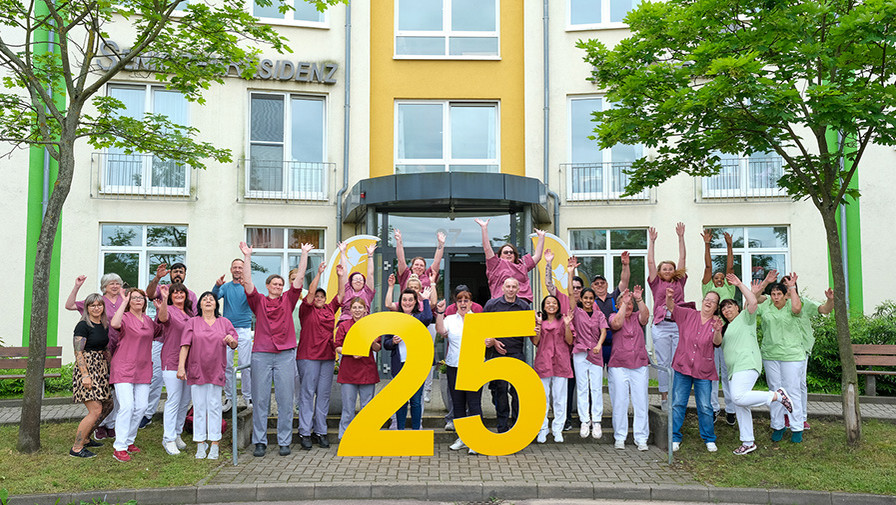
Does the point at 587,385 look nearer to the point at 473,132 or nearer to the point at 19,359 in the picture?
the point at 473,132

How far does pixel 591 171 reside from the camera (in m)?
14.9

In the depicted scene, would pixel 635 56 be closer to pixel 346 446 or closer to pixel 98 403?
pixel 346 446

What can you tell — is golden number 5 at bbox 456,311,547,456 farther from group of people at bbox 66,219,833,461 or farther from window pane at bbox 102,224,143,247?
window pane at bbox 102,224,143,247

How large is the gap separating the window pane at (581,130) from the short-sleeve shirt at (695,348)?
26.3ft

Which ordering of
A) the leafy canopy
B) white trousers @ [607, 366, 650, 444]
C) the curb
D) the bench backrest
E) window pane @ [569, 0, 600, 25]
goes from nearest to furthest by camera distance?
the curb < the leafy canopy < white trousers @ [607, 366, 650, 444] < the bench backrest < window pane @ [569, 0, 600, 25]

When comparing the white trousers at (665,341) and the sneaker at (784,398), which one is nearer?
the sneaker at (784,398)

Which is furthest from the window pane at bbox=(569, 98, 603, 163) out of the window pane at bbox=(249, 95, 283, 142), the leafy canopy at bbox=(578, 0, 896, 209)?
the leafy canopy at bbox=(578, 0, 896, 209)

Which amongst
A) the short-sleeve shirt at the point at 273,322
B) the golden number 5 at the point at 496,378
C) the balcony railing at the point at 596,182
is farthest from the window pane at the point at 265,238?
the golden number 5 at the point at 496,378

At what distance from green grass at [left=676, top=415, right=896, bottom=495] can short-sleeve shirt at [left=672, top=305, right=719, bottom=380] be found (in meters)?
0.86

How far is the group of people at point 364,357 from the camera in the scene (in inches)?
279

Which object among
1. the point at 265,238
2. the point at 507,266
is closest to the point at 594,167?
the point at 265,238

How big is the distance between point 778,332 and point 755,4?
3527mm

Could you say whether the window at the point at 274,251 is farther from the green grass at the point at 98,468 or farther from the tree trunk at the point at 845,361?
the tree trunk at the point at 845,361

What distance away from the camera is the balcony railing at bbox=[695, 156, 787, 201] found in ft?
47.9
